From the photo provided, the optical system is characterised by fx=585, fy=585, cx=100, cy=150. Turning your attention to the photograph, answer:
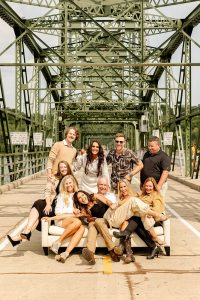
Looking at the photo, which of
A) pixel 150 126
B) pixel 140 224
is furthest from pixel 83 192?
pixel 150 126

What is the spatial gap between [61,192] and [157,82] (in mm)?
32497

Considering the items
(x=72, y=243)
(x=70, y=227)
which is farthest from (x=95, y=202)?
(x=72, y=243)

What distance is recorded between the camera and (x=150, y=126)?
49.0 m

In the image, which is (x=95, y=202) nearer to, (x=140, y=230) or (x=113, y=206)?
(x=113, y=206)

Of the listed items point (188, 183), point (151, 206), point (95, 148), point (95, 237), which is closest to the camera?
point (95, 237)

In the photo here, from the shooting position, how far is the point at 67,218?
342 inches

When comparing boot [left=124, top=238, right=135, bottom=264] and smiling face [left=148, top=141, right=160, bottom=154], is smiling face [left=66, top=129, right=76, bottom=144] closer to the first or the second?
smiling face [left=148, top=141, right=160, bottom=154]

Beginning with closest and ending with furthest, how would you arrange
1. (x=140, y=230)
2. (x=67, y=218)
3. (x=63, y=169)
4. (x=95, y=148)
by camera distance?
(x=140, y=230), (x=67, y=218), (x=63, y=169), (x=95, y=148)

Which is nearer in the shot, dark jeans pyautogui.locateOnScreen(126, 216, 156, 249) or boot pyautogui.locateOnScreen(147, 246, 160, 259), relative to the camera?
boot pyautogui.locateOnScreen(147, 246, 160, 259)

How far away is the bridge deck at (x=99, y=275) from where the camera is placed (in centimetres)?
639

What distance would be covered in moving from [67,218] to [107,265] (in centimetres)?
115

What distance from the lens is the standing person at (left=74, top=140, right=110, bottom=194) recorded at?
368 inches

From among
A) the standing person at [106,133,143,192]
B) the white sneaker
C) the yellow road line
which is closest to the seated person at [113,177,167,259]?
the yellow road line

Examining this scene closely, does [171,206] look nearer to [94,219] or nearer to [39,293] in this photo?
[94,219]
